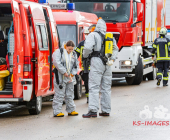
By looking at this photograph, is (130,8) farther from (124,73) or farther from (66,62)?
(66,62)

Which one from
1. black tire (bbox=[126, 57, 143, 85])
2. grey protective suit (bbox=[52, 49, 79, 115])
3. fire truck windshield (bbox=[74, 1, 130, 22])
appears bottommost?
black tire (bbox=[126, 57, 143, 85])

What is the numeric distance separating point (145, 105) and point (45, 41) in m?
2.67

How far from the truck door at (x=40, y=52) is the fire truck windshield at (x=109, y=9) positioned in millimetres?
5944

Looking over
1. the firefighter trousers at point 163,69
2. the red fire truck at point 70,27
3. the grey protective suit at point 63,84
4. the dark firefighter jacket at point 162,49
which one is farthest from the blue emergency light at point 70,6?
the firefighter trousers at point 163,69

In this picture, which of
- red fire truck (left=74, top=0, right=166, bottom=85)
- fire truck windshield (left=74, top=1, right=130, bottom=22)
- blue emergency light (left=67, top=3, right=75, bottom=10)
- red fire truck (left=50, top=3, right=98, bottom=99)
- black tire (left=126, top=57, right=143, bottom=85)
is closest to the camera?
red fire truck (left=50, top=3, right=98, bottom=99)

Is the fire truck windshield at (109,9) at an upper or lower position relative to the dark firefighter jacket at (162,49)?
upper

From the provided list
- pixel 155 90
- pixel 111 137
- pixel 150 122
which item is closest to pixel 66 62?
pixel 150 122

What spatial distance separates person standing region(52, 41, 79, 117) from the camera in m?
9.29

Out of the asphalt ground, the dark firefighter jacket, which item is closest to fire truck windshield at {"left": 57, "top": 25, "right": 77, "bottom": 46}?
the asphalt ground

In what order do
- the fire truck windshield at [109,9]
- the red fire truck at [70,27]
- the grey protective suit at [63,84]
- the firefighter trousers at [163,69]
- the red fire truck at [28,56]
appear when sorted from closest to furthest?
the red fire truck at [28,56] < the grey protective suit at [63,84] < the red fire truck at [70,27] < the firefighter trousers at [163,69] < the fire truck windshield at [109,9]

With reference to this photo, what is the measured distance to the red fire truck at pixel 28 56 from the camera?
9.00 meters

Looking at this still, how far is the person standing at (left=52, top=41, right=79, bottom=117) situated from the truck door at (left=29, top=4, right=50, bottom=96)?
32 cm

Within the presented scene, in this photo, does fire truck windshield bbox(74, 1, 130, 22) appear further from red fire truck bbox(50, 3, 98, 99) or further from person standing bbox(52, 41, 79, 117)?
person standing bbox(52, 41, 79, 117)

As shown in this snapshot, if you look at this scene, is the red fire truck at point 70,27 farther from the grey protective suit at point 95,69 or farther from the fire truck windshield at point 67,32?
the grey protective suit at point 95,69
